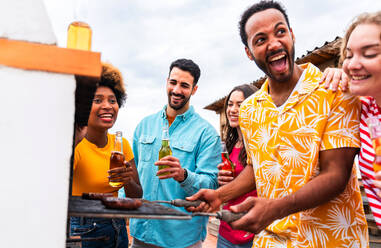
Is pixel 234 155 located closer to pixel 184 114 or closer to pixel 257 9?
pixel 184 114

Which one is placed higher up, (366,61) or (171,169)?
(366,61)

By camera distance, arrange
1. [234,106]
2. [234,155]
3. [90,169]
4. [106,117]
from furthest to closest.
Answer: [234,106]
[234,155]
[106,117]
[90,169]

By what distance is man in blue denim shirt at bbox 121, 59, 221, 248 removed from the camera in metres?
3.48

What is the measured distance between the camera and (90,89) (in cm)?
151

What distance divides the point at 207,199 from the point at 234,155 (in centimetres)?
177

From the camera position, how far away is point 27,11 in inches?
54.1

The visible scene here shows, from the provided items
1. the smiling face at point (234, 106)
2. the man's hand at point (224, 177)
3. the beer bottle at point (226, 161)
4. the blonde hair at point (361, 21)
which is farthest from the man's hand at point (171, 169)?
the blonde hair at point (361, 21)

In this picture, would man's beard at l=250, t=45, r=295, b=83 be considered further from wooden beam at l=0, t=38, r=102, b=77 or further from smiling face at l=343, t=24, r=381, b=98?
wooden beam at l=0, t=38, r=102, b=77

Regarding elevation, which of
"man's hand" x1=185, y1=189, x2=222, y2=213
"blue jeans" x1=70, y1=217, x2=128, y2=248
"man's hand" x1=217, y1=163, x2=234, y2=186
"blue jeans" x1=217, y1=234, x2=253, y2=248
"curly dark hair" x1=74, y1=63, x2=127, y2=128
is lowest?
"blue jeans" x1=217, y1=234, x2=253, y2=248

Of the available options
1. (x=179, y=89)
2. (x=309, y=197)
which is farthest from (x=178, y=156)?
(x=309, y=197)

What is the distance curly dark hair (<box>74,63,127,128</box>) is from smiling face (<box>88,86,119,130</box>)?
115mm

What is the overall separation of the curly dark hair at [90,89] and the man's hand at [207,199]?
961 millimetres

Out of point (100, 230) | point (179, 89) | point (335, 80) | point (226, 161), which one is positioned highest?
point (179, 89)

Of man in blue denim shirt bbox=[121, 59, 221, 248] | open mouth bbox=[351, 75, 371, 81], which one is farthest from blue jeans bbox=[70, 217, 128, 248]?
open mouth bbox=[351, 75, 371, 81]
